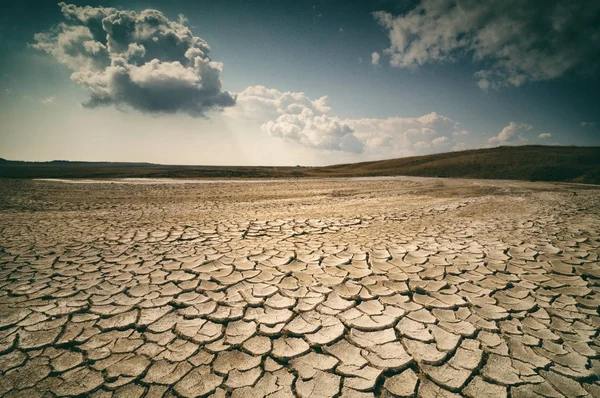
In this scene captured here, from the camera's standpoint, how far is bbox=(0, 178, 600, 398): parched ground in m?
1.38

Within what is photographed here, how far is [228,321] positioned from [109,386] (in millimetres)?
735

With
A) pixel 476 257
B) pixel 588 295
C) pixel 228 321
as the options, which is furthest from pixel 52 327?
pixel 588 295

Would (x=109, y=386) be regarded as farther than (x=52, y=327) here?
No

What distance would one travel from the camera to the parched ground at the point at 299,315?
1.38 metres

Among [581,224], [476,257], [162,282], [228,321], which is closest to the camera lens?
[228,321]

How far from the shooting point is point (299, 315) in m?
1.94

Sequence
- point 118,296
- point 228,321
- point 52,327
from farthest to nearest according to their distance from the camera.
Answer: point 118,296 < point 228,321 < point 52,327

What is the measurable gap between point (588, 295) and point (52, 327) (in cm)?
449

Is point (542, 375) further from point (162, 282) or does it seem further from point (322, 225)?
point (322, 225)

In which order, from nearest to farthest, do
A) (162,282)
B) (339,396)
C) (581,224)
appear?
(339,396)
(162,282)
(581,224)

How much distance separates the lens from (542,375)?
1.42 meters

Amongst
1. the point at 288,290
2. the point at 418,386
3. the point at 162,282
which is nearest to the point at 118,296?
the point at 162,282

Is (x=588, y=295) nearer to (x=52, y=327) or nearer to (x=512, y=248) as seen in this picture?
(x=512, y=248)

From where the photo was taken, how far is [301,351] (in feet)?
5.21
